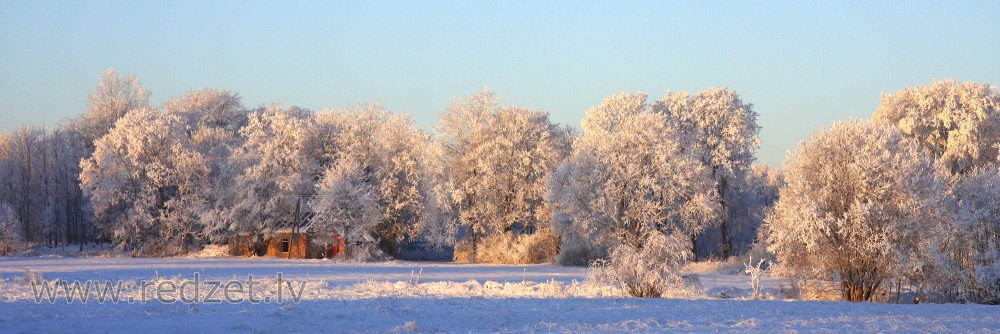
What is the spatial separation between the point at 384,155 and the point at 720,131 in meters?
22.8

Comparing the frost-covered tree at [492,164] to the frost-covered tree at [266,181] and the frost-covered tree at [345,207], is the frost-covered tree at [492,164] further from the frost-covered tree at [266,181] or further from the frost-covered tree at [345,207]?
the frost-covered tree at [266,181]

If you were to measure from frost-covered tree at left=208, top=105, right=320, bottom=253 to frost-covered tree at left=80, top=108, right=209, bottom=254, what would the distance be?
216cm

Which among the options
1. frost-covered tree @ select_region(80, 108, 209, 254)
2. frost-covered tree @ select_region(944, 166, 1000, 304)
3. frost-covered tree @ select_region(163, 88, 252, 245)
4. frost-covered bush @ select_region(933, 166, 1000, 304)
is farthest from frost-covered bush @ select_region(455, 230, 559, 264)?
frost-covered tree @ select_region(944, 166, 1000, 304)

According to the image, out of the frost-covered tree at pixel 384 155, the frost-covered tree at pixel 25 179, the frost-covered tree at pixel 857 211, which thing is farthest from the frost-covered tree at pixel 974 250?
Result: the frost-covered tree at pixel 25 179

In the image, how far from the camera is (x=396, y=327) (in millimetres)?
18328

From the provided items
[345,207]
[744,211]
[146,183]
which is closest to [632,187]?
[744,211]

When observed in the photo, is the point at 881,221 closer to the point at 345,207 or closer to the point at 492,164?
the point at 492,164

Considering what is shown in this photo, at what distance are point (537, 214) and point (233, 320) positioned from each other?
40251 mm

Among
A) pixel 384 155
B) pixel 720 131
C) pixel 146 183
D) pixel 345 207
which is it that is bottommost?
pixel 345 207

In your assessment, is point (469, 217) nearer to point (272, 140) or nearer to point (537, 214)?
point (537, 214)

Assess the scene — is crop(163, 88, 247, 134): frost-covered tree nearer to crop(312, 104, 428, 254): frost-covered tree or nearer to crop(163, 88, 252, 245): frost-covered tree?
crop(163, 88, 252, 245): frost-covered tree

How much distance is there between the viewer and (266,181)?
6128 centimetres

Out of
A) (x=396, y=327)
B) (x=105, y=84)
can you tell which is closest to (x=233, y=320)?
(x=396, y=327)

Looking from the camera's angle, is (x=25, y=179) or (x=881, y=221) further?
(x=25, y=179)
